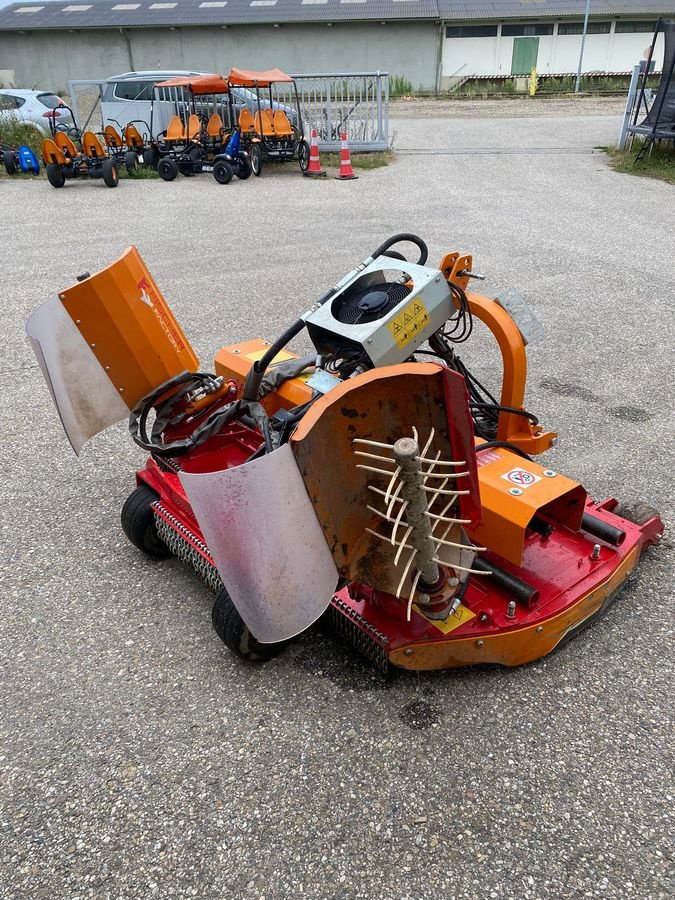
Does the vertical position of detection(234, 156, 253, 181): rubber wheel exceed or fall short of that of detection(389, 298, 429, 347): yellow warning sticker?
it falls short

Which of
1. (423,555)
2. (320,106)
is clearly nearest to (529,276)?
(423,555)

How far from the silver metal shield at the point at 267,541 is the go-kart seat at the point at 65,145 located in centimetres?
1174

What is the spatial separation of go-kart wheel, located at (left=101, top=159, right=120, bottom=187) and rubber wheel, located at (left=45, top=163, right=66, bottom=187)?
681mm

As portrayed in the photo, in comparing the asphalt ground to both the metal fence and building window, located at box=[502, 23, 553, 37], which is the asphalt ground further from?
building window, located at box=[502, 23, 553, 37]

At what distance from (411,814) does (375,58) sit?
114ft

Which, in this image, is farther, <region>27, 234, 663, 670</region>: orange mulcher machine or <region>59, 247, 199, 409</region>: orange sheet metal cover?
<region>59, 247, 199, 409</region>: orange sheet metal cover

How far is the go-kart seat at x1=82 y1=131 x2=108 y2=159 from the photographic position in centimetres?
1138

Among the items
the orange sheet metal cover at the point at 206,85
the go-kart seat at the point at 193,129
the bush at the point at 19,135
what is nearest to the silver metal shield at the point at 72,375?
the go-kart seat at the point at 193,129

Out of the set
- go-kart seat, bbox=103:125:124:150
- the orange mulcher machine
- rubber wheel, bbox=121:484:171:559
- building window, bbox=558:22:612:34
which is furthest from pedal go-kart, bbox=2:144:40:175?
building window, bbox=558:22:612:34

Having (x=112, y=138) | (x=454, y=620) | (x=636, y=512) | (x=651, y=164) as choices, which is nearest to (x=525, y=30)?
(x=651, y=164)

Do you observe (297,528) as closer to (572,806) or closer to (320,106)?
(572,806)

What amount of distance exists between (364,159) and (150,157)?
3.96 m

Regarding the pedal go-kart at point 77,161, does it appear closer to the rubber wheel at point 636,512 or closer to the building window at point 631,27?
the rubber wheel at point 636,512

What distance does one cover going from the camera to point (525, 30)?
104 ft
